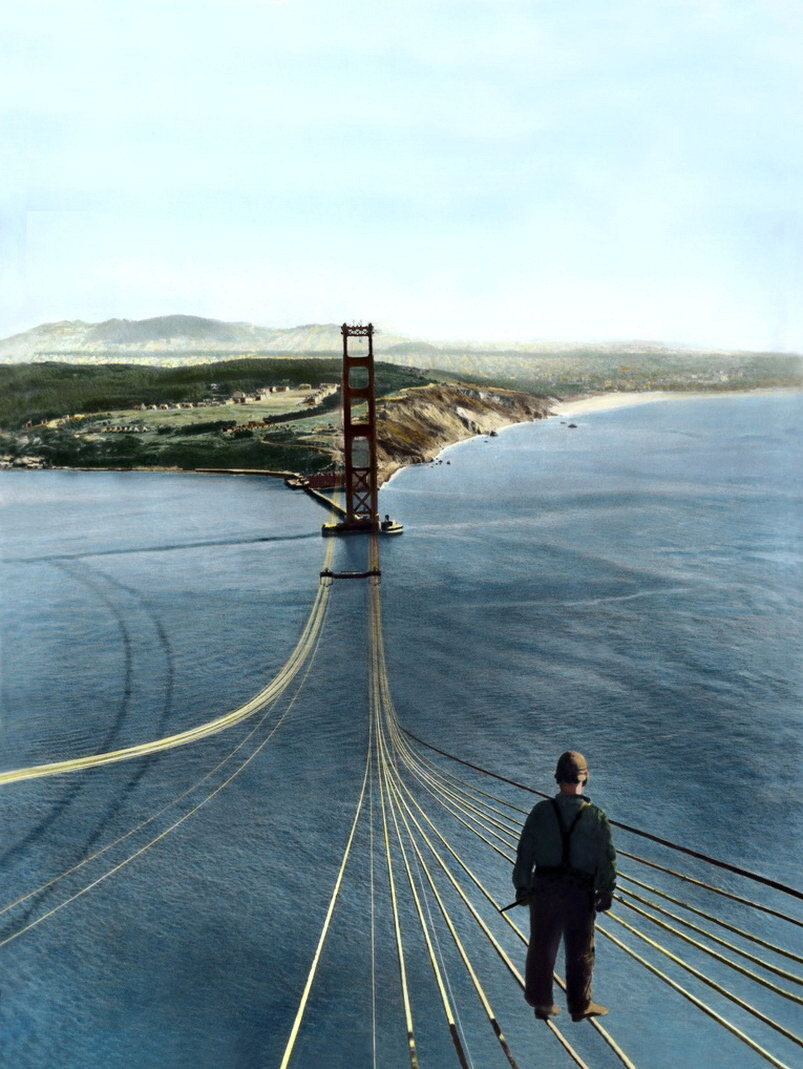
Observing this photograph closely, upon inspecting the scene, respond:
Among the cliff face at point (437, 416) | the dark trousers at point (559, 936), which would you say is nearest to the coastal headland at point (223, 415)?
the cliff face at point (437, 416)

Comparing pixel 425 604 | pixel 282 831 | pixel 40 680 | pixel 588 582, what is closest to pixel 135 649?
pixel 40 680

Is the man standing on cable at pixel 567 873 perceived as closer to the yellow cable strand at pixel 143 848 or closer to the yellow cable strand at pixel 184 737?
the yellow cable strand at pixel 143 848

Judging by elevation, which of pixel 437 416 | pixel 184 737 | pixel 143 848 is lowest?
pixel 143 848

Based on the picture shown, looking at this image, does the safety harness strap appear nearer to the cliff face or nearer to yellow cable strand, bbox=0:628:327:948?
yellow cable strand, bbox=0:628:327:948

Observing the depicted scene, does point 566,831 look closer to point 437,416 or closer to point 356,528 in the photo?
point 356,528

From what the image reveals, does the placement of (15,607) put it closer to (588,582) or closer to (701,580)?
(588,582)

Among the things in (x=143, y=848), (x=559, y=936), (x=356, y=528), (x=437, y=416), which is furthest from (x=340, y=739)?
(x=437, y=416)

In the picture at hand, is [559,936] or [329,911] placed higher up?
[559,936]
